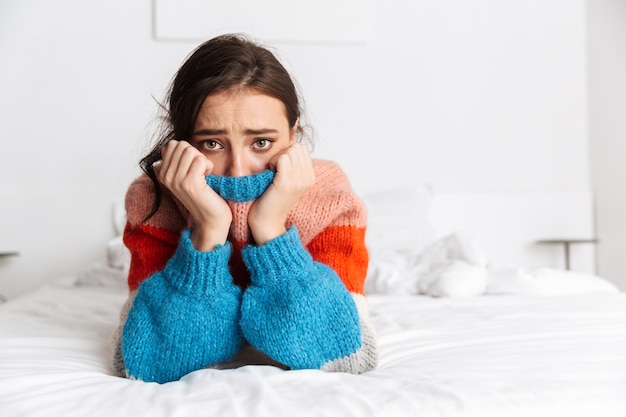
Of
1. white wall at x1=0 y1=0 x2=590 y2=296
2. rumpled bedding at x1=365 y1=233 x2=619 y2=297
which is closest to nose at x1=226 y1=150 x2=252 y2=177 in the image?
rumpled bedding at x1=365 y1=233 x2=619 y2=297

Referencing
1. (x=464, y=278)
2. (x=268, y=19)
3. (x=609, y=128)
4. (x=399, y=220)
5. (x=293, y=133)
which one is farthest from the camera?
(x=609, y=128)

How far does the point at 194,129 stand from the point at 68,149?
1761 millimetres

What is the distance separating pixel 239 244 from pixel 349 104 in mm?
1823

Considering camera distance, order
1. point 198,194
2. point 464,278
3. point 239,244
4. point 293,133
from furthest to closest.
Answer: point 464,278 → point 293,133 → point 239,244 → point 198,194

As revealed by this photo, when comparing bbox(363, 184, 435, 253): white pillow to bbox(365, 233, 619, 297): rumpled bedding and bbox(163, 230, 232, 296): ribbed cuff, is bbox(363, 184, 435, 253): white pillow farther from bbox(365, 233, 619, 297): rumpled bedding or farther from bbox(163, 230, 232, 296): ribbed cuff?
bbox(163, 230, 232, 296): ribbed cuff

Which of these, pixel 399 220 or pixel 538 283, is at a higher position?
pixel 399 220

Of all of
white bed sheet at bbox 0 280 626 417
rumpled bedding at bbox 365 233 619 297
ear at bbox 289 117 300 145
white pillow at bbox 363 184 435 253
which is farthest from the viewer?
white pillow at bbox 363 184 435 253

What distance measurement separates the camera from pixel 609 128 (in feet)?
9.26

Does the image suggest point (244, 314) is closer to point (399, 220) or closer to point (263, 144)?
point (263, 144)

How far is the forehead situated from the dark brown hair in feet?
0.03

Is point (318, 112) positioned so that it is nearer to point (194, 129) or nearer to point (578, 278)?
point (578, 278)

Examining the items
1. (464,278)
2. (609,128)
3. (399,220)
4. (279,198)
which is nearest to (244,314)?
(279,198)

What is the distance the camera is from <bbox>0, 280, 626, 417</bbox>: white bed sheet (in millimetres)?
695

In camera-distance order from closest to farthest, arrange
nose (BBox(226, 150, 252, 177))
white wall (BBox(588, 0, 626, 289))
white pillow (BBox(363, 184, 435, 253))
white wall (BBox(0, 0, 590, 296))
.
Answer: nose (BBox(226, 150, 252, 177)) → white pillow (BBox(363, 184, 435, 253)) → white wall (BBox(0, 0, 590, 296)) → white wall (BBox(588, 0, 626, 289))
